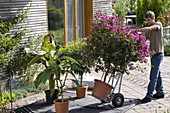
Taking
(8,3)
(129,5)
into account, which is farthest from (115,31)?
(129,5)

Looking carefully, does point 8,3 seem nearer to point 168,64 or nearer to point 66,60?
point 66,60

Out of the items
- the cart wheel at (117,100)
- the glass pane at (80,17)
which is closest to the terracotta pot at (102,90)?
the cart wheel at (117,100)

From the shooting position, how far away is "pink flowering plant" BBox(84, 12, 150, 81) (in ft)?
20.1

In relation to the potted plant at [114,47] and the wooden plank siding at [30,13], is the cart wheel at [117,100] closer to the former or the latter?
the potted plant at [114,47]

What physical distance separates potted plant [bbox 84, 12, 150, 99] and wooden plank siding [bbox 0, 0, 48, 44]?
2.04m

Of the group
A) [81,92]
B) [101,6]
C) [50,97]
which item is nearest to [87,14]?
[101,6]

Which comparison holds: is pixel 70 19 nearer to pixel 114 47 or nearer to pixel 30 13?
pixel 30 13

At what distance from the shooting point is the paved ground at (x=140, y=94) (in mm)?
6441

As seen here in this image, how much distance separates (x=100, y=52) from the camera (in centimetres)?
623

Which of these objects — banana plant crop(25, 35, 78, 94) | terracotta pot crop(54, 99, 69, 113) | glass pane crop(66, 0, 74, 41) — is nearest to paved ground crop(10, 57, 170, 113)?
banana plant crop(25, 35, 78, 94)

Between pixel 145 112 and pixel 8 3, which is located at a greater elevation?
pixel 8 3

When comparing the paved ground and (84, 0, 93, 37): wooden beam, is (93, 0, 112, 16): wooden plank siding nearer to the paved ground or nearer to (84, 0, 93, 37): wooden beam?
Result: (84, 0, 93, 37): wooden beam

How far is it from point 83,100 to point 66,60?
3.02ft

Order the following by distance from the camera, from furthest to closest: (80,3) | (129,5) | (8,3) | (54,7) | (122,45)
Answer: (129,5), (80,3), (54,7), (8,3), (122,45)
